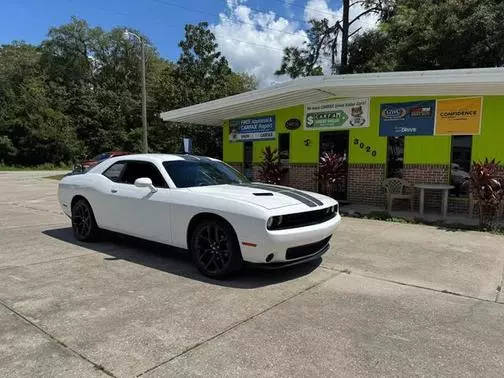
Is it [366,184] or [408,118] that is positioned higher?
[408,118]

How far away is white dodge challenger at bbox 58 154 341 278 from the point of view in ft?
15.7

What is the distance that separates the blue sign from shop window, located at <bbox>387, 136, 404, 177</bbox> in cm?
20

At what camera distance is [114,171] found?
6.78 m

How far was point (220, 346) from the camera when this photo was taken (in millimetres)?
3467

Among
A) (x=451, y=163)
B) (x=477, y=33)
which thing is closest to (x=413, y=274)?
(x=451, y=163)

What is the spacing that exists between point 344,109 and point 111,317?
979 centimetres

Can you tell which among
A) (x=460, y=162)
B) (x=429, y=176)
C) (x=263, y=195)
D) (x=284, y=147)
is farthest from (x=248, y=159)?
(x=263, y=195)

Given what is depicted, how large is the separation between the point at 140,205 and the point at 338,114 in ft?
26.2

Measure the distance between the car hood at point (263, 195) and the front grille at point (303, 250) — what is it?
0.47 m

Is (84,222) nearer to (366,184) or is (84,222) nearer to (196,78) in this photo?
(366,184)

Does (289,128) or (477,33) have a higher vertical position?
(477,33)

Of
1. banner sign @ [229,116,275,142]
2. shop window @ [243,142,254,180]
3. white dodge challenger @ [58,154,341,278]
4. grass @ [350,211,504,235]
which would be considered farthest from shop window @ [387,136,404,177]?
white dodge challenger @ [58,154,341,278]

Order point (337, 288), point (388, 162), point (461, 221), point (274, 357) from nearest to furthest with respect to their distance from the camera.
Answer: point (274, 357) → point (337, 288) → point (461, 221) → point (388, 162)

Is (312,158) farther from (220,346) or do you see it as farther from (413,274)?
(220,346)
